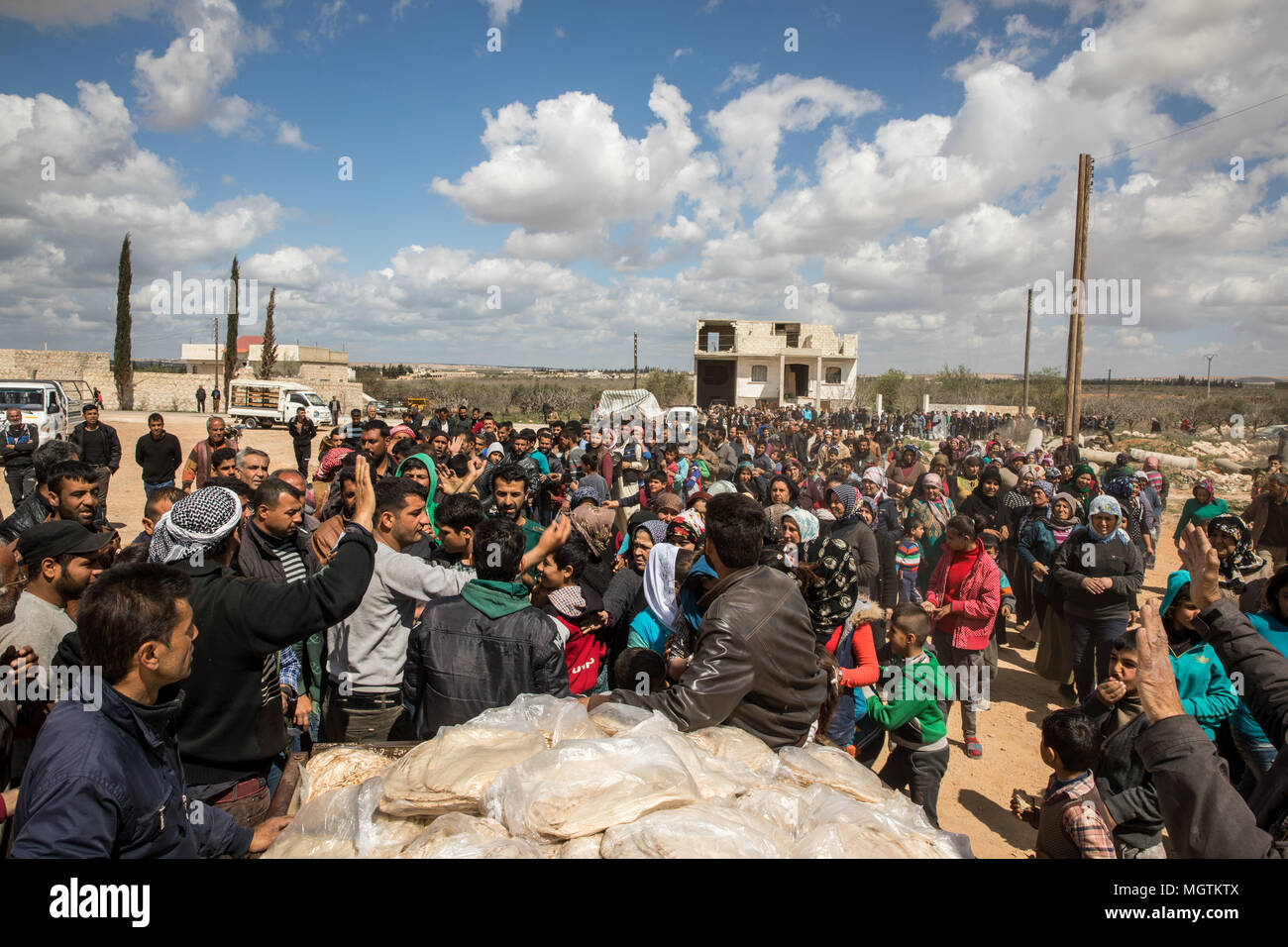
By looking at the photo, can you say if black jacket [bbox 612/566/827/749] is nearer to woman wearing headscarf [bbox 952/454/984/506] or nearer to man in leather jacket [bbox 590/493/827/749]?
man in leather jacket [bbox 590/493/827/749]

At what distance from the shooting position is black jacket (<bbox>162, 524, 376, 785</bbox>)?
2.24 m

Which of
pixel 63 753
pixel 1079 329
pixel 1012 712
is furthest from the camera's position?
pixel 1079 329

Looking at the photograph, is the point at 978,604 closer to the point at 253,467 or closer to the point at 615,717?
the point at 615,717

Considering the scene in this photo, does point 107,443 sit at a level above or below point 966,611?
above

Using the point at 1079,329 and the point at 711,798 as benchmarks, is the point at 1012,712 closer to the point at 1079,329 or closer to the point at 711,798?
the point at 711,798

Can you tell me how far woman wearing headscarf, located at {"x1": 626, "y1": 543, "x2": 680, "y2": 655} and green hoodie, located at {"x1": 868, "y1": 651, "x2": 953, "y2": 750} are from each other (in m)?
1.21

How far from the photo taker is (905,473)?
10828mm

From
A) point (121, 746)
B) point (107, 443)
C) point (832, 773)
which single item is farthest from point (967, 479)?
point (107, 443)

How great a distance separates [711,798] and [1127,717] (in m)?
2.78

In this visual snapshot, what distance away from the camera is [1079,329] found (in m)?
14.2

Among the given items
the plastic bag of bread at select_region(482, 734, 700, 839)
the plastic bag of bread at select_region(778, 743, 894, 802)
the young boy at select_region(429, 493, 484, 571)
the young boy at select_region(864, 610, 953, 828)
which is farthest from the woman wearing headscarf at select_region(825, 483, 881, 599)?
the plastic bag of bread at select_region(482, 734, 700, 839)

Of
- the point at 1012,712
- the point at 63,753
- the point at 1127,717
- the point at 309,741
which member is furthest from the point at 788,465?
the point at 63,753

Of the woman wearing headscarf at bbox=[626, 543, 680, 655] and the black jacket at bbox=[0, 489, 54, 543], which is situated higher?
the black jacket at bbox=[0, 489, 54, 543]

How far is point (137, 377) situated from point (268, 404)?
17706 mm
